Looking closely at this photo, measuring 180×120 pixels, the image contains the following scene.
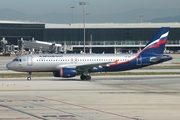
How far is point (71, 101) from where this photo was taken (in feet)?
114

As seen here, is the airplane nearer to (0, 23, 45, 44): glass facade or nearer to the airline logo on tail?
the airline logo on tail

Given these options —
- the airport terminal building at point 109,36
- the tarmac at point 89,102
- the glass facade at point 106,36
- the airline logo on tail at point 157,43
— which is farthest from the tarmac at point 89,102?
the glass facade at point 106,36

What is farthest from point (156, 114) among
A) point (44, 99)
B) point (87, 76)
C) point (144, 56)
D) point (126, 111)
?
point (144, 56)

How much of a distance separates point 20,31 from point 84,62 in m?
136

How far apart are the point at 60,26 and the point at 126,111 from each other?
155 metres

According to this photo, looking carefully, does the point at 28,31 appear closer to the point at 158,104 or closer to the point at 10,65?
the point at 10,65

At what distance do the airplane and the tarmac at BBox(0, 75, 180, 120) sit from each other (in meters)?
8.81

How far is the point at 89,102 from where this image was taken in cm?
3406

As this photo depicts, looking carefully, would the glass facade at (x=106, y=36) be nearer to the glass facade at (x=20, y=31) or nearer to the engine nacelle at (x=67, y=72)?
the glass facade at (x=20, y=31)

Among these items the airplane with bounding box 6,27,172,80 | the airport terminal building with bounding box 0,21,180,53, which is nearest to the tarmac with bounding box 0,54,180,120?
the airplane with bounding box 6,27,172,80

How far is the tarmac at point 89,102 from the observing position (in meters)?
27.8

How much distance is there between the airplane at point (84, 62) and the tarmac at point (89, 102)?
881 centimetres

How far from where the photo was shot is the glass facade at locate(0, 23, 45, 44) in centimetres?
18779

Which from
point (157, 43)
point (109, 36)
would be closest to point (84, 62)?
point (157, 43)
